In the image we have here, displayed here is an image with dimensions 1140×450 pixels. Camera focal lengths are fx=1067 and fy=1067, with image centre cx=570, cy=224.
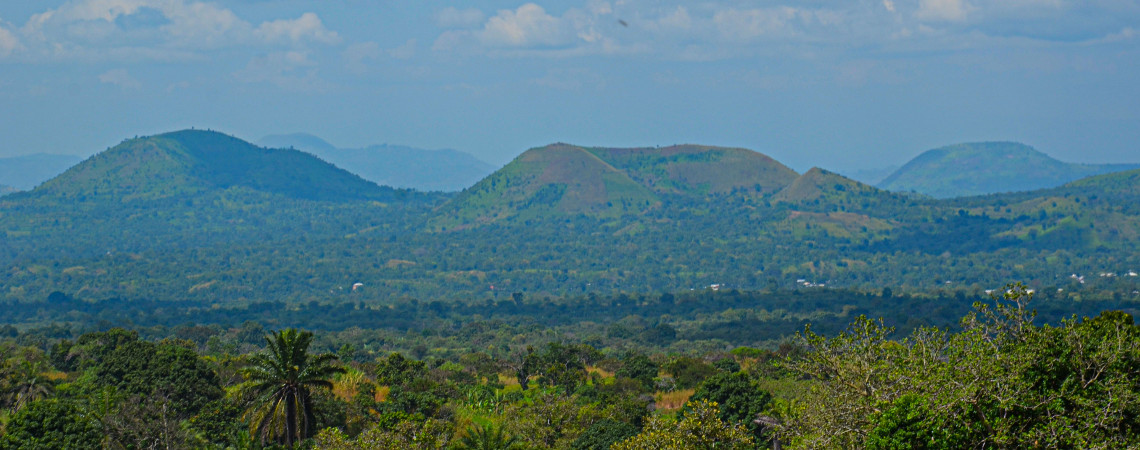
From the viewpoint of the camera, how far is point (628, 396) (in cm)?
5941

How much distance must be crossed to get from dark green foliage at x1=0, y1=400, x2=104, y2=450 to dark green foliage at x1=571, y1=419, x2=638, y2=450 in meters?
20.0

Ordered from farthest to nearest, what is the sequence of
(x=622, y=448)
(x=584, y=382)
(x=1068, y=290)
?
(x=1068, y=290) → (x=584, y=382) → (x=622, y=448)

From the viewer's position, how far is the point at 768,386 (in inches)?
2350

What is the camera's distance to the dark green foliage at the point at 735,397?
5178 centimetres

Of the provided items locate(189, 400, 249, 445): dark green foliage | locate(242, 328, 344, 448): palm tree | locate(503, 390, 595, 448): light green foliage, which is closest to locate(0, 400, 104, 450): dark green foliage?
locate(189, 400, 249, 445): dark green foliage

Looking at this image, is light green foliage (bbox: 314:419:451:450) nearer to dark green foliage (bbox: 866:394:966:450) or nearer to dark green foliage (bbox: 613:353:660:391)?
dark green foliage (bbox: 866:394:966:450)

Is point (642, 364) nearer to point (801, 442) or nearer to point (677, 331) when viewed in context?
point (801, 442)

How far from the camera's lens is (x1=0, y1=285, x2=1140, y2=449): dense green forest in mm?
25969

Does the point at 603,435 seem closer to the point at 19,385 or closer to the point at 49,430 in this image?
the point at 49,430

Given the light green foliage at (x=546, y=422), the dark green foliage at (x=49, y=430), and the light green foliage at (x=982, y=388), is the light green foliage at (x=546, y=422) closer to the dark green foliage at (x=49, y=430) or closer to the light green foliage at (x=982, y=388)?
the dark green foliage at (x=49, y=430)

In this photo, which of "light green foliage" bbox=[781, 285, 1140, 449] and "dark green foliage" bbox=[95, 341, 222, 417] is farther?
"dark green foliage" bbox=[95, 341, 222, 417]

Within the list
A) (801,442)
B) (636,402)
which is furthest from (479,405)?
(801,442)

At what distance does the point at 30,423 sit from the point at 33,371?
55.9ft

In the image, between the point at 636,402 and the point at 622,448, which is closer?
the point at 622,448
